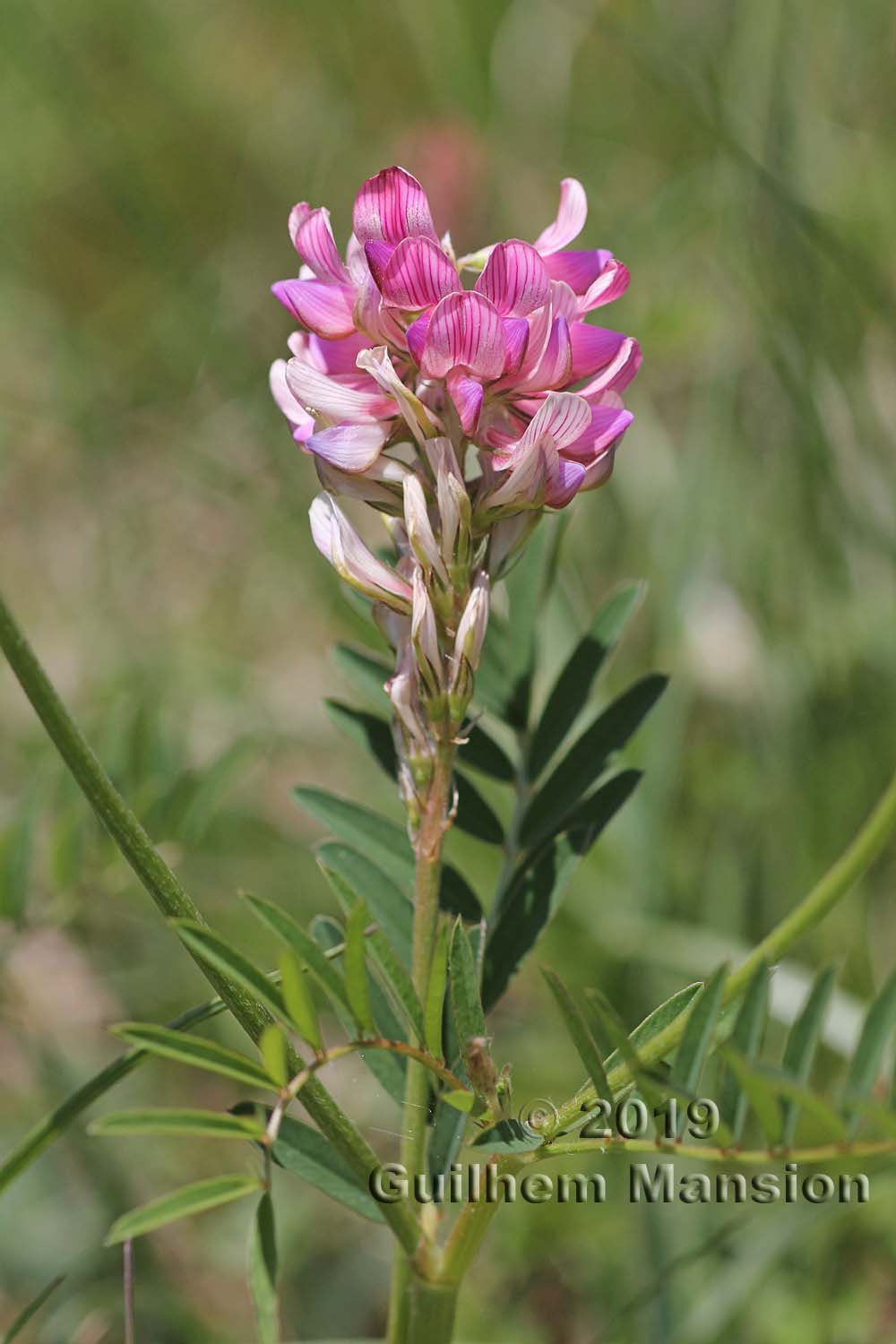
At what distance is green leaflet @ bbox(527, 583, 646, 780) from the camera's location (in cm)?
88

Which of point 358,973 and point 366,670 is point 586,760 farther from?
point 358,973

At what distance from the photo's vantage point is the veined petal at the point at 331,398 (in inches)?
27.0

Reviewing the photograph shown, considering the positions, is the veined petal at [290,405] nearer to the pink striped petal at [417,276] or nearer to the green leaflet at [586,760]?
the pink striped petal at [417,276]

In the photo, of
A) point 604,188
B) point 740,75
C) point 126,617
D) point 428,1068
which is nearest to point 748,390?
point 740,75

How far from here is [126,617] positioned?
87.8 inches

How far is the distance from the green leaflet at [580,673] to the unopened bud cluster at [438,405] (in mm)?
187

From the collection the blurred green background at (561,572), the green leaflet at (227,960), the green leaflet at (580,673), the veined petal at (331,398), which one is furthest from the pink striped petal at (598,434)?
the blurred green background at (561,572)

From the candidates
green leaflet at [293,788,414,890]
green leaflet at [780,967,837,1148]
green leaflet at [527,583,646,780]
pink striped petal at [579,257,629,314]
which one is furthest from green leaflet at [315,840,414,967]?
pink striped petal at [579,257,629,314]

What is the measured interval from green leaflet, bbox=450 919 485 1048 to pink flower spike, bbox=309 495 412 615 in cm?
19

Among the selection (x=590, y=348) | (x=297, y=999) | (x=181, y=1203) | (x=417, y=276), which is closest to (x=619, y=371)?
(x=590, y=348)

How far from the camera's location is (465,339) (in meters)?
0.64

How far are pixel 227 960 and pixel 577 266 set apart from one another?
416 millimetres

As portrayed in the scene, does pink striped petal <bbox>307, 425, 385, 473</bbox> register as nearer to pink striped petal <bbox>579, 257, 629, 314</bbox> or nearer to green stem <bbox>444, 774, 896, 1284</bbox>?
pink striped petal <bbox>579, 257, 629, 314</bbox>

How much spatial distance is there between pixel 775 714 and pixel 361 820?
95 cm
